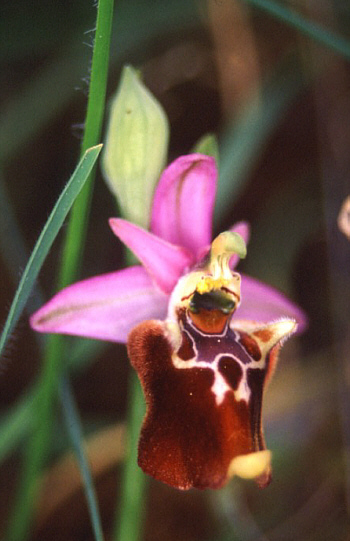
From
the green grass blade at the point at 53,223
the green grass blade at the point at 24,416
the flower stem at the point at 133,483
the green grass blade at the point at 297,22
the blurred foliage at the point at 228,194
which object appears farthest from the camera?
the blurred foliage at the point at 228,194

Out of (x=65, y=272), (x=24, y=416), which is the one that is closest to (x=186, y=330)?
(x=65, y=272)

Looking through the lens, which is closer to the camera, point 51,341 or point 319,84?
point 51,341

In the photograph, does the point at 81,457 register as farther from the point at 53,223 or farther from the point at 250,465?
the point at 53,223

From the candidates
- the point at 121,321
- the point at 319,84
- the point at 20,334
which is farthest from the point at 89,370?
the point at 319,84

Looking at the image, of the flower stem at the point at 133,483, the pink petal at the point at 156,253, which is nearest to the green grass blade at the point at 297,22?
the pink petal at the point at 156,253

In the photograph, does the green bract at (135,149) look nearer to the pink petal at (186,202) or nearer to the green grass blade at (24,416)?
the pink petal at (186,202)

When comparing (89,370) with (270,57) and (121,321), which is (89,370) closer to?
(121,321)

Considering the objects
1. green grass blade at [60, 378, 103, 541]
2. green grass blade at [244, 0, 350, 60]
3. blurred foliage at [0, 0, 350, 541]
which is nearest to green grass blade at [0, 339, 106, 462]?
blurred foliage at [0, 0, 350, 541]
